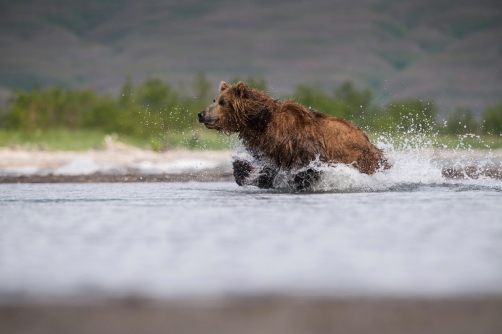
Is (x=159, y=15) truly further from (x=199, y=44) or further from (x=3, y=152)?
(x=3, y=152)

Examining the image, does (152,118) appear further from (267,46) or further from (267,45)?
(267,45)

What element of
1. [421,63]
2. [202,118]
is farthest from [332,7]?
[202,118]

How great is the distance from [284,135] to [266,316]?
20.7 feet

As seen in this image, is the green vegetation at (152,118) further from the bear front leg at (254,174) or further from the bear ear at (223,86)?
the bear front leg at (254,174)

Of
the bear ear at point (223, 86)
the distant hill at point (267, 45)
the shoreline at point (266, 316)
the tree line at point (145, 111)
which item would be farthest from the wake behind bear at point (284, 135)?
the distant hill at point (267, 45)

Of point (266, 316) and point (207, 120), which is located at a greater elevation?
point (207, 120)

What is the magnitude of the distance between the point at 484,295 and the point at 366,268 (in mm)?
848

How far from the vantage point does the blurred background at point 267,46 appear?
422ft

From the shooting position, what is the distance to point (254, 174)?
32.5 feet

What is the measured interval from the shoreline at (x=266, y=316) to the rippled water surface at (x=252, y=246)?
242mm

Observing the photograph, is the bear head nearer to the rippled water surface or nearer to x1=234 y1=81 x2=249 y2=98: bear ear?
x1=234 y1=81 x2=249 y2=98: bear ear

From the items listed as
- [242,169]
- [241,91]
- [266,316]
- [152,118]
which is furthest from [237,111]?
[152,118]

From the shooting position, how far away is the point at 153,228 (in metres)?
6.00

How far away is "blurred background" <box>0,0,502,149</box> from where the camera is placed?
129 meters
